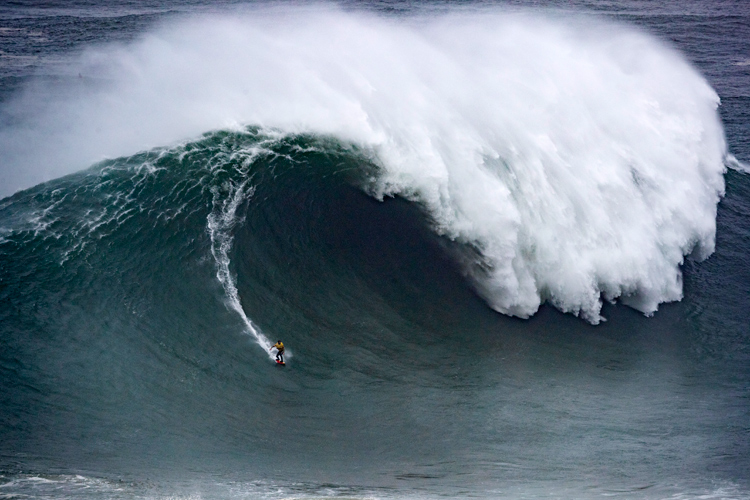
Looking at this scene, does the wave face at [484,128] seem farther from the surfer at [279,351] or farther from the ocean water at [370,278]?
the surfer at [279,351]

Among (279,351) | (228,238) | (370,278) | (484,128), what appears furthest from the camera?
(484,128)

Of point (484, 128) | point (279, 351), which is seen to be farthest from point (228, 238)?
point (484, 128)

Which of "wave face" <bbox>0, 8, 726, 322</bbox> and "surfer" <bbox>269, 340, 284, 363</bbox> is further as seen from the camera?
"wave face" <bbox>0, 8, 726, 322</bbox>

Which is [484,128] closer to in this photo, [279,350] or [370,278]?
[370,278]

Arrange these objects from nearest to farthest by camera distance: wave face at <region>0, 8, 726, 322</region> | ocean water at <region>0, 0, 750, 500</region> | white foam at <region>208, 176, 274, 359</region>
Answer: ocean water at <region>0, 0, 750, 500</region> → white foam at <region>208, 176, 274, 359</region> → wave face at <region>0, 8, 726, 322</region>

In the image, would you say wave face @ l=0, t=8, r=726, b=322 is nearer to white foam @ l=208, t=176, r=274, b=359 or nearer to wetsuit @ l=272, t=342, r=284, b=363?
white foam @ l=208, t=176, r=274, b=359

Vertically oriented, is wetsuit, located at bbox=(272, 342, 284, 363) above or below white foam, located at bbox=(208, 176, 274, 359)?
below

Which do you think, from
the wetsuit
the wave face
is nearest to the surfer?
the wetsuit
